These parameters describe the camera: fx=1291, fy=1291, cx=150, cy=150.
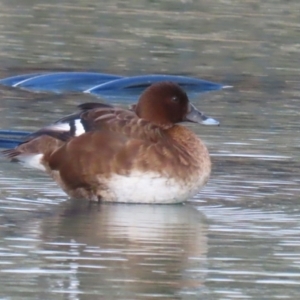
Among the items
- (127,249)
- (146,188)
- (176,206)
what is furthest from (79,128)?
(127,249)

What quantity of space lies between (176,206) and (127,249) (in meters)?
1.58

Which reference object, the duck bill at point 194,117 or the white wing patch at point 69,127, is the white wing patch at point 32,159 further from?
the duck bill at point 194,117

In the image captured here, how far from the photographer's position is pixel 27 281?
5.85 metres

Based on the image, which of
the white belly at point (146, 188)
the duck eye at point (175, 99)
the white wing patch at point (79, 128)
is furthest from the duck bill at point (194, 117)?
the white wing patch at point (79, 128)

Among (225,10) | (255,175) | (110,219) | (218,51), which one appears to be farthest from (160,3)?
(110,219)

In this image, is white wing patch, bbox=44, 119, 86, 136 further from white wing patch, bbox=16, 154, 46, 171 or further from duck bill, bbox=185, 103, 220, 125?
duck bill, bbox=185, 103, 220, 125

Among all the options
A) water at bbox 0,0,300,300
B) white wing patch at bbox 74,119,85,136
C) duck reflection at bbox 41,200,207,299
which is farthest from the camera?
white wing patch at bbox 74,119,85,136

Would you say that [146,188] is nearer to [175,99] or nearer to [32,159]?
[175,99]

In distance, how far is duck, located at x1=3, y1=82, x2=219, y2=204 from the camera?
26.3ft

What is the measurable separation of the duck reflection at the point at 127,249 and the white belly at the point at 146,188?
5 centimetres

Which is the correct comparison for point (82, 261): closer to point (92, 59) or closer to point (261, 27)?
point (92, 59)

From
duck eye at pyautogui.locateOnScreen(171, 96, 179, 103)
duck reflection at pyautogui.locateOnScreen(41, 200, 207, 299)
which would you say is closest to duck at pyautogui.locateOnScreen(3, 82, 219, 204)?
duck eye at pyautogui.locateOnScreen(171, 96, 179, 103)

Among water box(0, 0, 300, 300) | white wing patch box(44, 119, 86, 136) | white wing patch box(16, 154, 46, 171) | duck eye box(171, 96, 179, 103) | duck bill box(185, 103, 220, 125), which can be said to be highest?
duck eye box(171, 96, 179, 103)

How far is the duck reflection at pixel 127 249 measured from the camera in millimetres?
5820
